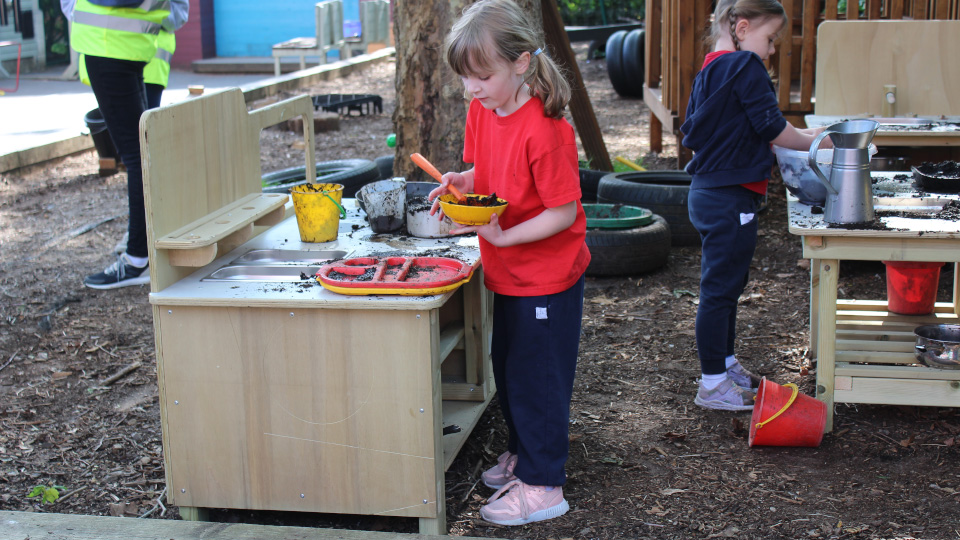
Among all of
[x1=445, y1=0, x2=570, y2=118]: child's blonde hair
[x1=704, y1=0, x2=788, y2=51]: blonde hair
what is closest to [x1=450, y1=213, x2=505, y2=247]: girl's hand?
[x1=445, y1=0, x2=570, y2=118]: child's blonde hair

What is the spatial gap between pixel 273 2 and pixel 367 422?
655 inches

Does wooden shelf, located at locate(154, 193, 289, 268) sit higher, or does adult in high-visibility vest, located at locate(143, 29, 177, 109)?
adult in high-visibility vest, located at locate(143, 29, 177, 109)

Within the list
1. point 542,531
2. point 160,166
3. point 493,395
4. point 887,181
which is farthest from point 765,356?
point 160,166

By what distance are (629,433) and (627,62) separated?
9670 mm

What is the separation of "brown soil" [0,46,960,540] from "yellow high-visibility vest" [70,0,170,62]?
1.30 metres

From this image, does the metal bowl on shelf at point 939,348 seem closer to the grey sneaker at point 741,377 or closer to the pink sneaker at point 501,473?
the grey sneaker at point 741,377

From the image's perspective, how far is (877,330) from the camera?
3.85m

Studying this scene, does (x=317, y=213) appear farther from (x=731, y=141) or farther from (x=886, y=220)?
(x=886, y=220)

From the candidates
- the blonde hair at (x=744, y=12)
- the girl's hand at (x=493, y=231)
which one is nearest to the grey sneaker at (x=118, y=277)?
the girl's hand at (x=493, y=231)

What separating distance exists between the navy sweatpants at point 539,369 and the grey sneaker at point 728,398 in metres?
1.03

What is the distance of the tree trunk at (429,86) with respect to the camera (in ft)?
16.9

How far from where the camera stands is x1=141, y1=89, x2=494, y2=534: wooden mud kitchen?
2594 mm

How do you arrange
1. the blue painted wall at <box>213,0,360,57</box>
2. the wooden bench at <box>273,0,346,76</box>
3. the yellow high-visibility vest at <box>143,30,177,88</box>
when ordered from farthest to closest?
the blue painted wall at <box>213,0,360,57</box>, the wooden bench at <box>273,0,346,76</box>, the yellow high-visibility vest at <box>143,30,177,88</box>

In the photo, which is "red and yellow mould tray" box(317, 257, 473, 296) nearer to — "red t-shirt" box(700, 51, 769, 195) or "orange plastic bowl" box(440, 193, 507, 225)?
"orange plastic bowl" box(440, 193, 507, 225)
